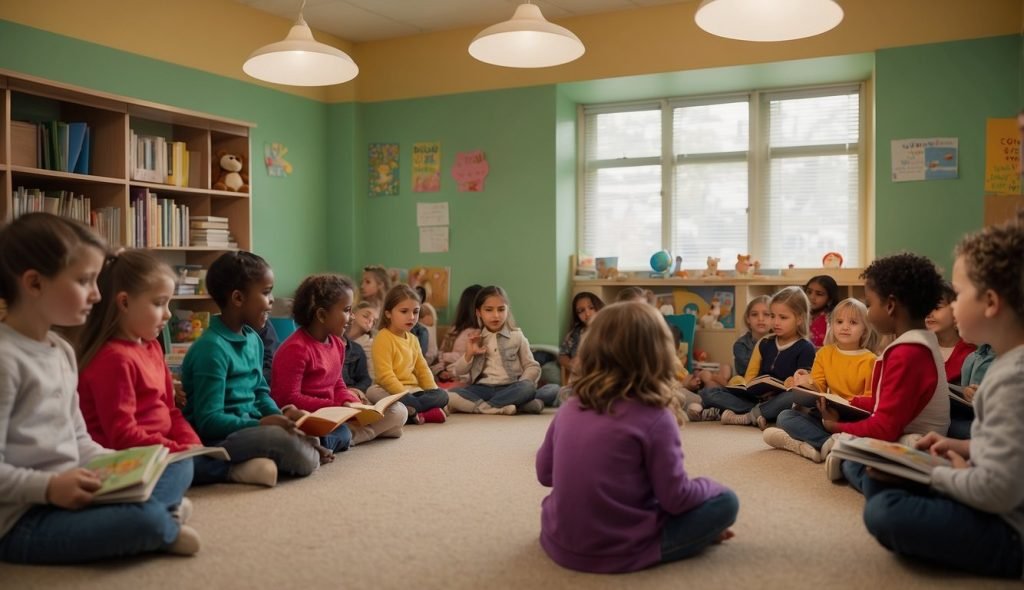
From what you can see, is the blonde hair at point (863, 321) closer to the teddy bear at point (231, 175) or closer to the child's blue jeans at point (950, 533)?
the child's blue jeans at point (950, 533)

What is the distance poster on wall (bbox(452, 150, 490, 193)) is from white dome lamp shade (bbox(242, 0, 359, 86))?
2.12m

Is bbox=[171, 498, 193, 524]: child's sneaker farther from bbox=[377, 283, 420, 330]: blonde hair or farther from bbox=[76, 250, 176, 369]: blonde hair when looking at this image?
bbox=[377, 283, 420, 330]: blonde hair

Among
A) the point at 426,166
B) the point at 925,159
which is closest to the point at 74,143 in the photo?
the point at 426,166

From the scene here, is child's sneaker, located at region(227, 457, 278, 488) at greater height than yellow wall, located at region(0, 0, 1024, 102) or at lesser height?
lesser

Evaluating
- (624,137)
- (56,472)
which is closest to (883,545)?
(56,472)

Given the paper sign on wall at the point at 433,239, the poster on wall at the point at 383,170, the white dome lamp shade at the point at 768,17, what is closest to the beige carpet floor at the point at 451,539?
the white dome lamp shade at the point at 768,17

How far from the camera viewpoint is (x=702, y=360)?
5.78 metres

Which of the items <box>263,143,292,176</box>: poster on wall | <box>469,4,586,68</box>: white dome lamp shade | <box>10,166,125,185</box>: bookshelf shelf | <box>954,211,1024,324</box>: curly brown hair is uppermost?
<box>469,4,586,68</box>: white dome lamp shade

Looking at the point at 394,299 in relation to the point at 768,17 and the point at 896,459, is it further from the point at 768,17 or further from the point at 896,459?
the point at 896,459

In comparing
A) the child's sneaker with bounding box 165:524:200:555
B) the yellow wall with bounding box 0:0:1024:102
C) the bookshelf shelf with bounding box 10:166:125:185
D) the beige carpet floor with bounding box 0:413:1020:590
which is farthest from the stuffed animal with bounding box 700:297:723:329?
the child's sneaker with bounding box 165:524:200:555

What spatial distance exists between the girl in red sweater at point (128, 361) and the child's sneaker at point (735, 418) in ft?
9.04

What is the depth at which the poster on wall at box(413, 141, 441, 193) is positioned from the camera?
6227 mm

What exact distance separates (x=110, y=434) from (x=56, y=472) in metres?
0.38

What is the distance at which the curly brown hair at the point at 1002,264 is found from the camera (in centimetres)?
191
